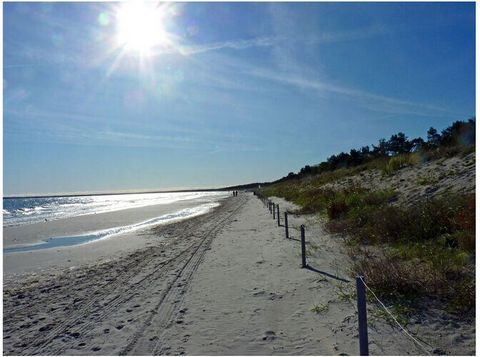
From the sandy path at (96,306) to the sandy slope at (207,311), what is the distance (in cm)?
2

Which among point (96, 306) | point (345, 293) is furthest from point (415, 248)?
point (96, 306)

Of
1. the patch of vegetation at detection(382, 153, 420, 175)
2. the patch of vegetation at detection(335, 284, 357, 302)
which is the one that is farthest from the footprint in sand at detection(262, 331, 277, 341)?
the patch of vegetation at detection(382, 153, 420, 175)

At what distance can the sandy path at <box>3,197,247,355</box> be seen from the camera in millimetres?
5418

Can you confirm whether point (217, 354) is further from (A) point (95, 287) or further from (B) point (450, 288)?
(A) point (95, 287)

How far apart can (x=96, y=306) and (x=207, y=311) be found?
2.45 m

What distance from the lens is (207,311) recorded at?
626 cm

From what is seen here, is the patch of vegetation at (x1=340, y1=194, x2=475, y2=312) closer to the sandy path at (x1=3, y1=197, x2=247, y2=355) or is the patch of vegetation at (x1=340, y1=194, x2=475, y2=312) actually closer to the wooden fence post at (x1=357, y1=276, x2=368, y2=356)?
the wooden fence post at (x1=357, y1=276, x2=368, y2=356)

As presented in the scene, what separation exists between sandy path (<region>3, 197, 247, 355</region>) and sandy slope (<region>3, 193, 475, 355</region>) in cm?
2

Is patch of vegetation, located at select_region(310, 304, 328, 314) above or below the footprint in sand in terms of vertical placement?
above

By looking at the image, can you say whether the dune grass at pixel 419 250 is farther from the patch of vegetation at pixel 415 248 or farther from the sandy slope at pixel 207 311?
the sandy slope at pixel 207 311

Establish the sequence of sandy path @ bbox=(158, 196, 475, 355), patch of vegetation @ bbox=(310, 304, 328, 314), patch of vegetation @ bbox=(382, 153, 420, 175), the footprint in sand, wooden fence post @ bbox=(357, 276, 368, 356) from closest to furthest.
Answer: wooden fence post @ bbox=(357, 276, 368, 356), sandy path @ bbox=(158, 196, 475, 355), the footprint in sand, patch of vegetation @ bbox=(310, 304, 328, 314), patch of vegetation @ bbox=(382, 153, 420, 175)

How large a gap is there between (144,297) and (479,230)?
7123mm

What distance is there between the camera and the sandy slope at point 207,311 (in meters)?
4.91

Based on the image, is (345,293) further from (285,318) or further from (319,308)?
(285,318)
